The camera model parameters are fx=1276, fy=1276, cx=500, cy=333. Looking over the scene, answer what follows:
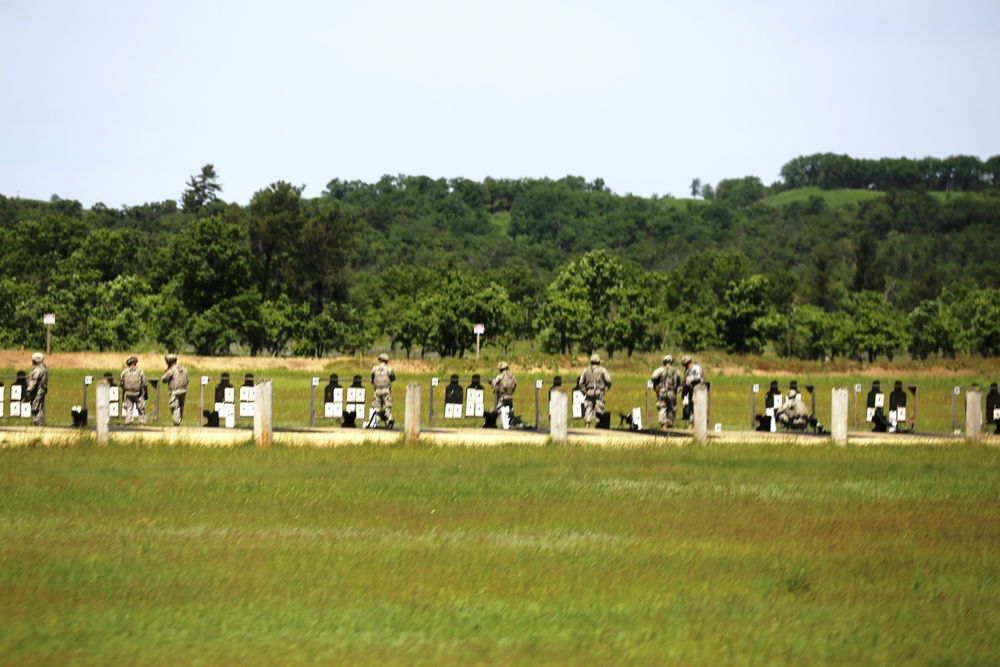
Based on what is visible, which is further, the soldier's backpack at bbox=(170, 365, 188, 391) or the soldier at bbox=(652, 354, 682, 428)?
the soldier's backpack at bbox=(170, 365, 188, 391)

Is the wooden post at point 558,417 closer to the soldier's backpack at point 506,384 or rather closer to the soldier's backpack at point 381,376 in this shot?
the soldier's backpack at point 506,384

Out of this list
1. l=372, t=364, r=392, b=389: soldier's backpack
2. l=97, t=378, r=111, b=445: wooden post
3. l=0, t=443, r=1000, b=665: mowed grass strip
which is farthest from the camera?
l=372, t=364, r=392, b=389: soldier's backpack

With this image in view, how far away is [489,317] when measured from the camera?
355ft

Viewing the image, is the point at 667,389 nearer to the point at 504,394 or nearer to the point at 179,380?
the point at 504,394

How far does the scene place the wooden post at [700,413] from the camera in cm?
2681

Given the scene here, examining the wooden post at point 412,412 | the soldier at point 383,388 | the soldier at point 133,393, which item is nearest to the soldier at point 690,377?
the wooden post at point 412,412

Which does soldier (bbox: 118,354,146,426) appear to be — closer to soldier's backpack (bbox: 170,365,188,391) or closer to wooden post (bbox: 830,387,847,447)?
soldier's backpack (bbox: 170,365,188,391)

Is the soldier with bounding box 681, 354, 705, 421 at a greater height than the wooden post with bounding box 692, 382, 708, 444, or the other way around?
the soldier with bounding box 681, 354, 705, 421

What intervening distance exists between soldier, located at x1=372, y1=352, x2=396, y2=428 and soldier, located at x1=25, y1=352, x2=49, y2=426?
7.45m

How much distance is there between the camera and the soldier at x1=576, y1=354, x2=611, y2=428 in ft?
98.0

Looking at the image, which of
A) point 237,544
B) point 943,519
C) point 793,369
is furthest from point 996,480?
point 793,369

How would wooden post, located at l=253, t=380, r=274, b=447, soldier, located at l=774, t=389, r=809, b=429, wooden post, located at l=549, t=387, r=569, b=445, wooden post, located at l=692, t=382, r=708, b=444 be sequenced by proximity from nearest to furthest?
wooden post, located at l=253, t=380, r=274, b=447 < wooden post, located at l=549, t=387, r=569, b=445 < wooden post, located at l=692, t=382, r=708, b=444 < soldier, located at l=774, t=389, r=809, b=429

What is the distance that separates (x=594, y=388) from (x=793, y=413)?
5291mm

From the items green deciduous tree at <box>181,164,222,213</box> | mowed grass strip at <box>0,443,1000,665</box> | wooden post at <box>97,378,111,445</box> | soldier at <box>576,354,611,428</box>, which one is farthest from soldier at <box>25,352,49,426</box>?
green deciduous tree at <box>181,164,222,213</box>
